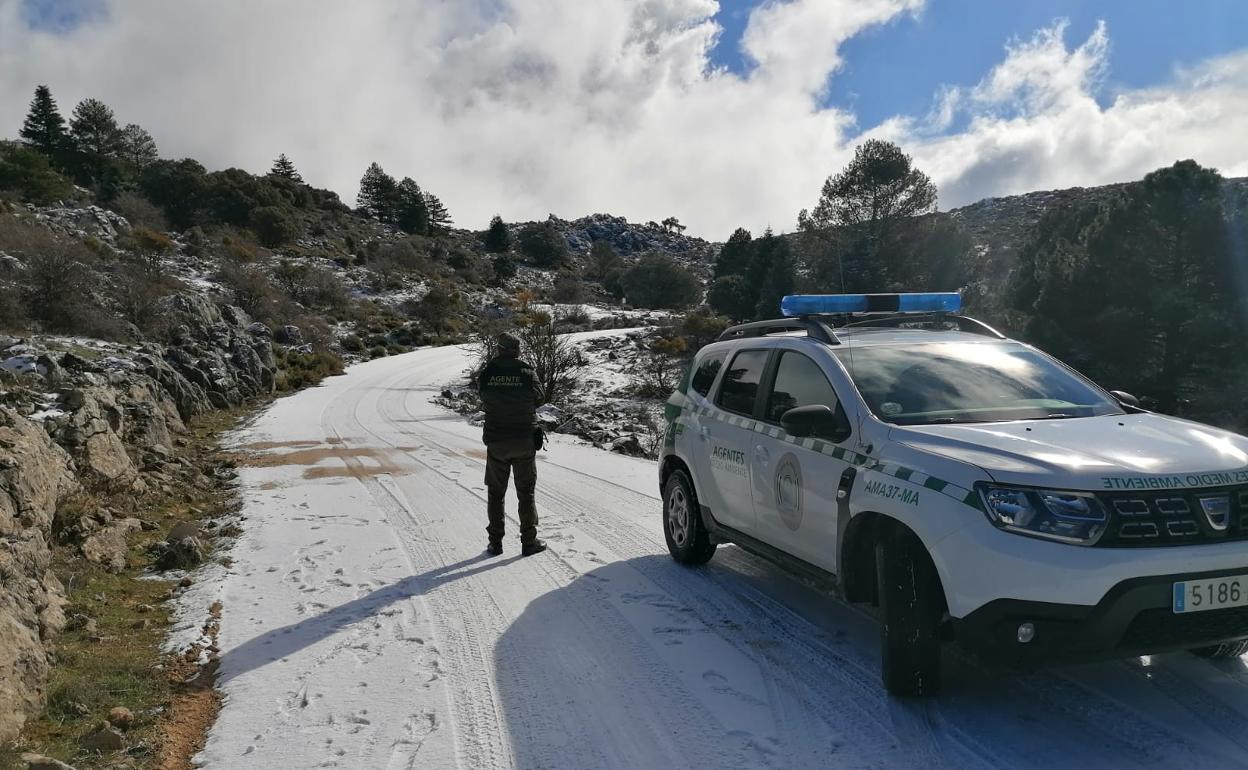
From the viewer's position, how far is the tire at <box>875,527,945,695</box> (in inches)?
140

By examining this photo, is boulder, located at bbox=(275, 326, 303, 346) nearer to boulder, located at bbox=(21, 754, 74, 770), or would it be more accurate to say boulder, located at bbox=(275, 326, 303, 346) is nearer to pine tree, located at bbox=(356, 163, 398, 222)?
boulder, located at bbox=(21, 754, 74, 770)

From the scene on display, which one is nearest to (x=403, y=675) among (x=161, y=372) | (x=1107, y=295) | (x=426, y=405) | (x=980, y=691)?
(x=980, y=691)

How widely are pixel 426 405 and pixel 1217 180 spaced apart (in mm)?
→ 21478

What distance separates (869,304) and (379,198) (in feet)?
320

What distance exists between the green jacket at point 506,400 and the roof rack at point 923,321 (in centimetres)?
281

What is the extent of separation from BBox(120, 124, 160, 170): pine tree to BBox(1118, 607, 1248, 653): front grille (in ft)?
275

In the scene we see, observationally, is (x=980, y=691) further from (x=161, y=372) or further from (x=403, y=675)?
(x=161, y=372)

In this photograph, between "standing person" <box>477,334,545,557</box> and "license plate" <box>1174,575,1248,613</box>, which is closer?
"license plate" <box>1174,575,1248,613</box>

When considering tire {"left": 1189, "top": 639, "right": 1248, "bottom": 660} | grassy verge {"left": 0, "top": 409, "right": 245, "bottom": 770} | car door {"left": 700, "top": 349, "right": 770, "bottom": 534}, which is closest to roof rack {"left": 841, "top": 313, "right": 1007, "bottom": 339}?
car door {"left": 700, "top": 349, "right": 770, "bottom": 534}

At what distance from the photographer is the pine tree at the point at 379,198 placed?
94.8 metres

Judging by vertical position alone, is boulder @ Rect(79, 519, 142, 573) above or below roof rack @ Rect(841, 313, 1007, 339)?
→ below

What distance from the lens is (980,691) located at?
3832 millimetres

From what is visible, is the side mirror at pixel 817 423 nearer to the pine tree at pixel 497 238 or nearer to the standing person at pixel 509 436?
the standing person at pixel 509 436

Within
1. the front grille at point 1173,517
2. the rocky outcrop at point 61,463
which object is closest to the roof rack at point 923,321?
the front grille at point 1173,517
